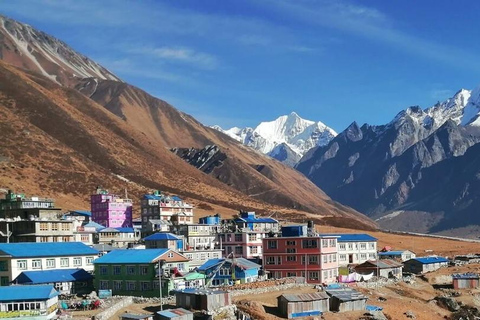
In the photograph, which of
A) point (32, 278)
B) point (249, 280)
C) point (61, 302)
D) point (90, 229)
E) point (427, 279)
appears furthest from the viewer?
point (90, 229)

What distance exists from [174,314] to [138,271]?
52.2 feet

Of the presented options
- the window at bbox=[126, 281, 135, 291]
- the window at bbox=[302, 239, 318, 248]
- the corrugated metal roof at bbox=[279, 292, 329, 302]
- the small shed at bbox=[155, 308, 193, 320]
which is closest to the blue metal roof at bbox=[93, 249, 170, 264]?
the window at bbox=[126, 281, 135, 291]

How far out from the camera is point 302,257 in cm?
9294

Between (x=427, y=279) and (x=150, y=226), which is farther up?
(x=150, y=226)

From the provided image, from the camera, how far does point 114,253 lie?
265 feet

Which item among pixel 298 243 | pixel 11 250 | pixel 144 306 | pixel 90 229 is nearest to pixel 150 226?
pixel 90 229

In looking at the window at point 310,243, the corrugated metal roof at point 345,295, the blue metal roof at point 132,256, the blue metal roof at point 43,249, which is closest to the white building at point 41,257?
the blue metal roof at point 43,249

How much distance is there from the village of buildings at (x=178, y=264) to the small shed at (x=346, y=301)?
0.37 feet

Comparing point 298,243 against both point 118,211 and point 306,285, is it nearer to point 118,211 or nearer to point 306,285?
point 306,285

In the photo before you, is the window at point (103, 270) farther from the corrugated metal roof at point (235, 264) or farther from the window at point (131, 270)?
the corrugated metal roof at point (235, 264)

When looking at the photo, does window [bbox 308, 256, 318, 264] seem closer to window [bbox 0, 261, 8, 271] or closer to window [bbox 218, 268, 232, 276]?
window [bbox 218, 268, 232, 276]

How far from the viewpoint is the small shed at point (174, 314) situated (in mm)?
60053

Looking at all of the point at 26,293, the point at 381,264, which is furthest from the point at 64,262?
the point at 381,264

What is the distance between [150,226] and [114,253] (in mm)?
37823
